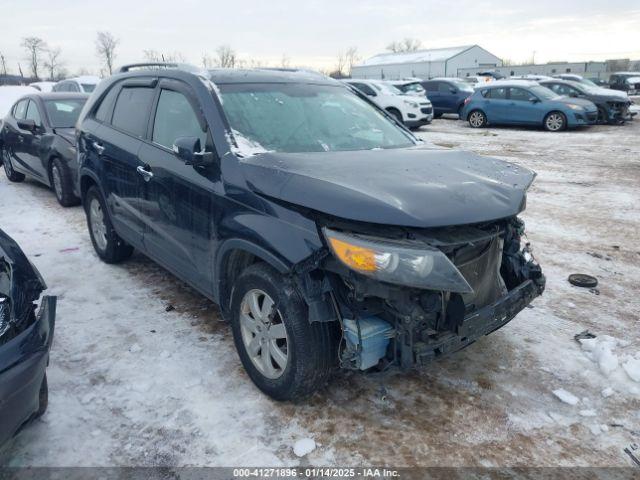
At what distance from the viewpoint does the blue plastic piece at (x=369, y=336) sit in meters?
2.46

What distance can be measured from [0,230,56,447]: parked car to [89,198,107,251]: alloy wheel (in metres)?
2.42

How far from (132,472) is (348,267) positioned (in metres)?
1.44

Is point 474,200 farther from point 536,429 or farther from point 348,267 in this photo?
point 536,429

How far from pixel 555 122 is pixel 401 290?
628 inches

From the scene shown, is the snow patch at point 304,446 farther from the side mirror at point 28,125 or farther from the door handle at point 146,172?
the side mirror at point 28,125

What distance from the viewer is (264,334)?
2.88m

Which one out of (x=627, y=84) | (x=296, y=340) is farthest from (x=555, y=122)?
(x=627, y=84)

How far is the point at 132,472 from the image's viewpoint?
96.0 inches

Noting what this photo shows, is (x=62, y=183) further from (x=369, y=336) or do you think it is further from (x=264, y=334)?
(x=369, y=336)

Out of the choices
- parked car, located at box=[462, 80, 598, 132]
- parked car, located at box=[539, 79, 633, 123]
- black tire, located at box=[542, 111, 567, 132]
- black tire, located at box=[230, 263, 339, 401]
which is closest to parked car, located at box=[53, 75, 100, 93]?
parked car, located at box=[462, 80, 598, 132]

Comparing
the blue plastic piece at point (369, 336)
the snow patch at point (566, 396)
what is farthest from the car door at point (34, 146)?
the snow patch at point (566, 396)

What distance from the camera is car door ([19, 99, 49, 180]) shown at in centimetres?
753

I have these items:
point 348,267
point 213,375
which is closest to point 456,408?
point 348,267

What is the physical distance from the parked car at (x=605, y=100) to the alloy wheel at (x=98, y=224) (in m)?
17.0
